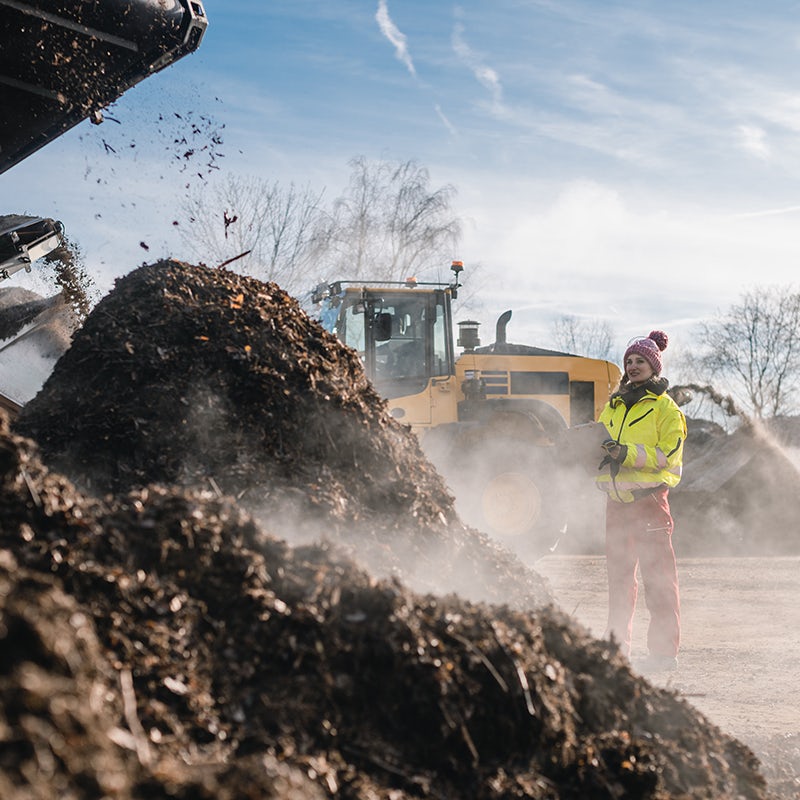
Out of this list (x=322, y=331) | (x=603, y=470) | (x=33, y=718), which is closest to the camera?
(x=33, y=718)

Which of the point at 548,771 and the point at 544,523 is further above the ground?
the point at 548,771

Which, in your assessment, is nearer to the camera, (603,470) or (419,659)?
(419,659)

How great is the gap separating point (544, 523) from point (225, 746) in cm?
895

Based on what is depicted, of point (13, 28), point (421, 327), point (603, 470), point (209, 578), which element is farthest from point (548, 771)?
point (421, 327)

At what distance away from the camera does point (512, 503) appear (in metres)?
10.6

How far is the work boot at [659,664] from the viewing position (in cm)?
554

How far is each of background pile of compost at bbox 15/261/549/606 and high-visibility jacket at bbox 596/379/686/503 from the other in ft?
6.52

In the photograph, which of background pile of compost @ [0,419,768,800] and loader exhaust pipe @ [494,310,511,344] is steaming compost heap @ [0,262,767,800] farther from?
loader exhaust pipe @ [494,310,511,344]

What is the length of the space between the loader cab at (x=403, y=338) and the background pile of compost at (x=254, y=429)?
5855 mm

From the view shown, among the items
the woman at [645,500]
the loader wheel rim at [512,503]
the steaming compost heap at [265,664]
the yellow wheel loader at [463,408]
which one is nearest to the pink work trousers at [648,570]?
the woman at [645,500]

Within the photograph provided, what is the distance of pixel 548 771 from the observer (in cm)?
227

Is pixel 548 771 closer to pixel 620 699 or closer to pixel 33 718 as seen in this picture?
pixel 620 699

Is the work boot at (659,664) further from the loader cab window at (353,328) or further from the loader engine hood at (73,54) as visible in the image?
the loader cab window at (353,328)

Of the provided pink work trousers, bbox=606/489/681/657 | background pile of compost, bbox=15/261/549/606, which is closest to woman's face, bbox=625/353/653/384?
pink work trousers, bbox=606/489/681/657
